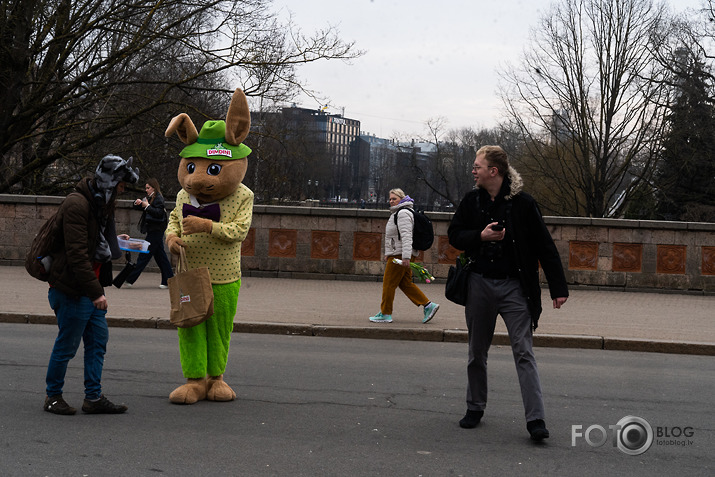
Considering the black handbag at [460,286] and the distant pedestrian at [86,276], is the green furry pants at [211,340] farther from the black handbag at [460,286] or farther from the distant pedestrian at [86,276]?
the black handbag at [460,286]

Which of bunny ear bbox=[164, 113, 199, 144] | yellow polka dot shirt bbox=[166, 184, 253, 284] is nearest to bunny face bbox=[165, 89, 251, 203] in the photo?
bunny ear bbox=[164, 113, 199, 144]

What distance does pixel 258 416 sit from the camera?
5.98 m

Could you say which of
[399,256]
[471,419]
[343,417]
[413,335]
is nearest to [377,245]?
[399,256]

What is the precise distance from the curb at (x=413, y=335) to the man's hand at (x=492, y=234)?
4661mm

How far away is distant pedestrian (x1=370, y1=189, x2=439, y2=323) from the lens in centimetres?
1033

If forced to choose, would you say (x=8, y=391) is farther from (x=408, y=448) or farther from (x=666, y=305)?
(x=666, y=305)

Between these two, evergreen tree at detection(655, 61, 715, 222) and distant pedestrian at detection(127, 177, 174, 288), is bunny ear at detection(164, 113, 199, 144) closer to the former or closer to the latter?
distant pedestrian at detection(127, 177, 174, 288)

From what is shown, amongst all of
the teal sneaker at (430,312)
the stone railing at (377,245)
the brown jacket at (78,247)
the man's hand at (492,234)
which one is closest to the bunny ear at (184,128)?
the brown jacket at (78,247)

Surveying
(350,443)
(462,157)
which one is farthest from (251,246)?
(462,157)

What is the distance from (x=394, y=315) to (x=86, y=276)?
6.36m

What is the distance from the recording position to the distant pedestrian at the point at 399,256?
33.9ft

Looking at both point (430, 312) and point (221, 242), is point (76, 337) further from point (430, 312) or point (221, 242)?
point (430, 312)

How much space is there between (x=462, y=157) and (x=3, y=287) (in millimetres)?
40762

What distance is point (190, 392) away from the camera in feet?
20.6
